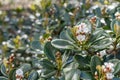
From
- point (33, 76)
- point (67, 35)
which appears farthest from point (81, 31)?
point (33, 76)

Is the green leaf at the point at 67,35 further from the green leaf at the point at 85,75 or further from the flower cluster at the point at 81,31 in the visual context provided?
the green leaf at the point at 85,75

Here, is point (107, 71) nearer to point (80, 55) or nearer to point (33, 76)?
point (80, 55)

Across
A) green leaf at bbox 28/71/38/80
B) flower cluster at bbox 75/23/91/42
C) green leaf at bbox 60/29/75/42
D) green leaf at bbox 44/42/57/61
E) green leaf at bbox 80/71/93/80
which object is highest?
flower cluster at bbox 75/23/91/42

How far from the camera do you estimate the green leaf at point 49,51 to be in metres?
1.73

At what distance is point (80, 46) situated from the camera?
160 centimetres

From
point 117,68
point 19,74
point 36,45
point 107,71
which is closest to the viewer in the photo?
point 107,71

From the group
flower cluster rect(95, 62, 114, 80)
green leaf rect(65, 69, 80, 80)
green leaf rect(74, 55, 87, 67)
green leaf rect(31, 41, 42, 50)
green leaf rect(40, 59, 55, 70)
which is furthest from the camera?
green leaf rect(31, 41, 42, 50)

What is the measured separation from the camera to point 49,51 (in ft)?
5.70

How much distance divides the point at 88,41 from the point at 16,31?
2.21m

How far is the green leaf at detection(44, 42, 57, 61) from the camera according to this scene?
173 centimetres

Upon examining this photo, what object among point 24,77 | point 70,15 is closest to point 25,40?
point 70,15

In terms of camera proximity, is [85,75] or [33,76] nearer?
[85,75]

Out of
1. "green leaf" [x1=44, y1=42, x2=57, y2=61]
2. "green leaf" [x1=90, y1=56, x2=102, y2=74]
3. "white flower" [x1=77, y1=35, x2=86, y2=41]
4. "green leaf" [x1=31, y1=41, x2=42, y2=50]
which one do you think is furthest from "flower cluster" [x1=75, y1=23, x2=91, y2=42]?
"green leaf" [x1=31, y1=41, x2=42, y2=50]

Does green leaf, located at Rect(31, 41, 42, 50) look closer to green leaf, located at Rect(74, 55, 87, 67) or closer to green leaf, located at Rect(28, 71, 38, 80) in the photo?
green leaf, located at Rect(28, 71, 38, 80)
